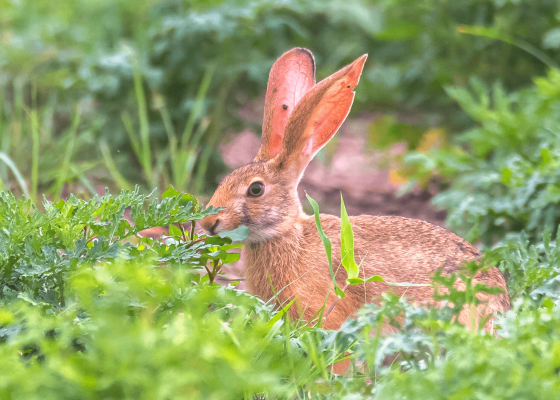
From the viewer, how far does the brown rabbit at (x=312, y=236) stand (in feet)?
9.57

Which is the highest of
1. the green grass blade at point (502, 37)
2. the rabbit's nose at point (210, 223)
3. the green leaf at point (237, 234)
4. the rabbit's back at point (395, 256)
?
the green grass blade at point (502, 37)

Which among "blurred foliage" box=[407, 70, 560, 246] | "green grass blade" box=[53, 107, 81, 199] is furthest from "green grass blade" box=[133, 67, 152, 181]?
"blurred foliage" box=[407, 70, 560, 246]

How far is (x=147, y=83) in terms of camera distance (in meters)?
5.28

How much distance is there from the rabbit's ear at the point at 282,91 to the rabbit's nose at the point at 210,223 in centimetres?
71

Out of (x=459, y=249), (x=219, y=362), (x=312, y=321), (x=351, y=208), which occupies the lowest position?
(x=351, y=208)

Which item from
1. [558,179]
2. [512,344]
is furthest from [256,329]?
[558,179]

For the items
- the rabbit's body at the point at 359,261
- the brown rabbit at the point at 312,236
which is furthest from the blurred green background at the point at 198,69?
the rabbit's body at the point at 359,261

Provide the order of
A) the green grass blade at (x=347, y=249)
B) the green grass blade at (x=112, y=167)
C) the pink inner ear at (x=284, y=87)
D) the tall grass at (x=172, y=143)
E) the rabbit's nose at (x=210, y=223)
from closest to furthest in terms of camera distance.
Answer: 1. the green grass blade at (x=347, y=249)
2. the rabbit's nose at (x=210, y=223)
3. the pink inner ear at (x=284, y=87)
4. the green grass blade at (x=112, y=167)
5. the tall grass at (x=172, y=143)

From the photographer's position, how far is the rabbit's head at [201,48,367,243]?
3.01 m

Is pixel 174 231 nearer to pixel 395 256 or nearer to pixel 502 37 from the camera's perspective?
pixel 395 256

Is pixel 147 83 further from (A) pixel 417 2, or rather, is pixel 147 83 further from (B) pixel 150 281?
(B) pixel 150 281

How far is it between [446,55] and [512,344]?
14.8ft

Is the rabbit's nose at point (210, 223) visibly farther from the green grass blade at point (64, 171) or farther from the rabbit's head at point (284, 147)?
the green grass blade at point (64, 171)

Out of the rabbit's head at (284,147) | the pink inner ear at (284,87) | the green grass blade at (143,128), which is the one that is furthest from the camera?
the green grass blade at (143,128)
